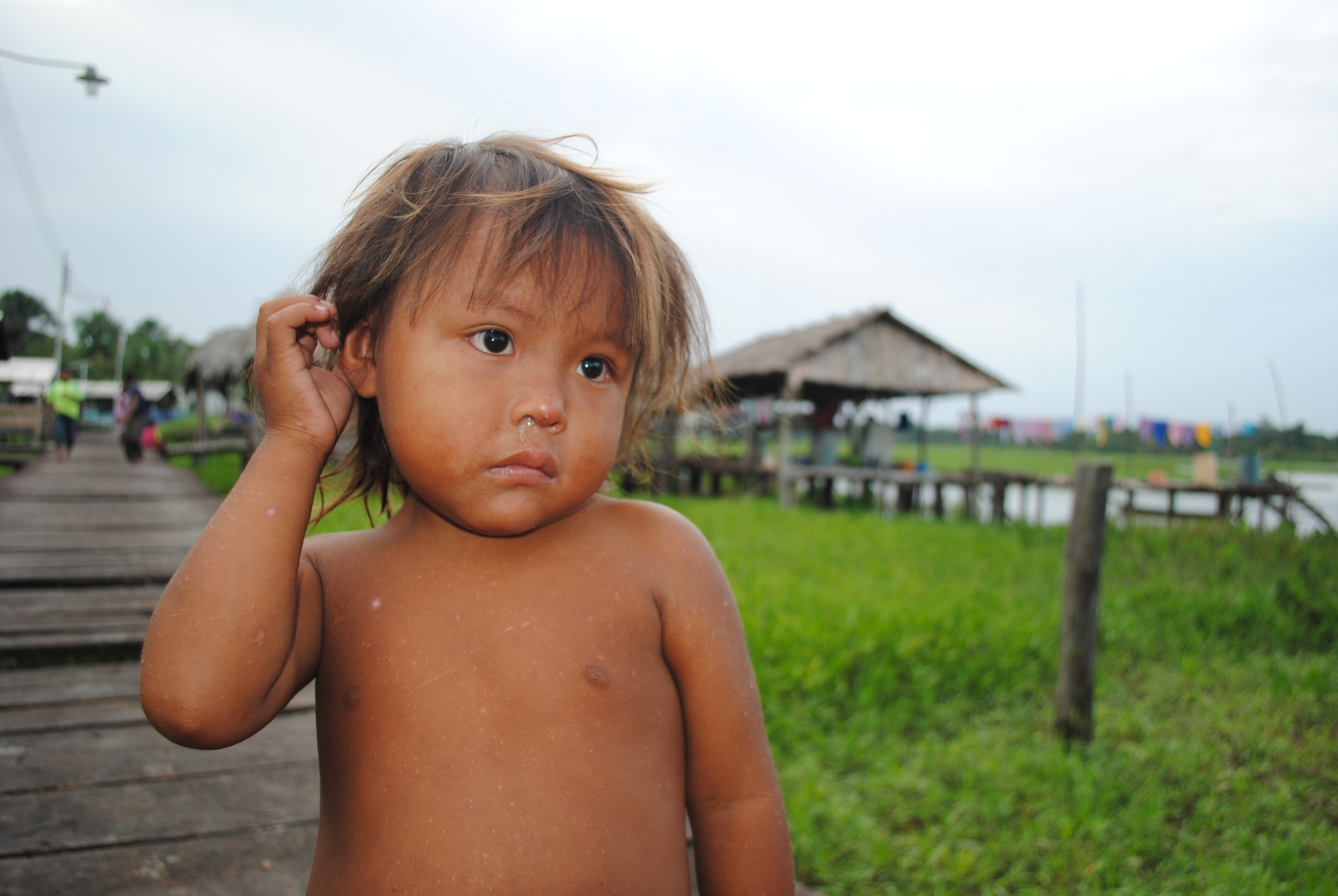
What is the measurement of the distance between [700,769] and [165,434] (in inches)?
1365

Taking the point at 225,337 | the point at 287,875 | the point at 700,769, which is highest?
the point at 225,337

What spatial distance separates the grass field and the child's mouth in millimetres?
2123

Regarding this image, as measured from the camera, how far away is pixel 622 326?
1016mm

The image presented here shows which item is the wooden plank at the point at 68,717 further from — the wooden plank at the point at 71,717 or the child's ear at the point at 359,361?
the child's ear at the point at 359,361

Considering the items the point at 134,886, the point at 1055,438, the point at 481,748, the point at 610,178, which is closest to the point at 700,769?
the point at 481,748

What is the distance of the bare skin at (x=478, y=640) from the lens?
88cm

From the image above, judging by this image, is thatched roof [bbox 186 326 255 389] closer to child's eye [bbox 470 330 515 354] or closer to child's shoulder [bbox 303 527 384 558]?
child's shoulder [bbox 303 527 384 558]

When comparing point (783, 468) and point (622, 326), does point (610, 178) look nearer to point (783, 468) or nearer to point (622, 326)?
point (622, 326)

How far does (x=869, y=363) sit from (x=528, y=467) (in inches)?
561

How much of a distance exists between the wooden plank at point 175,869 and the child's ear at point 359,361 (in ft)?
3.46

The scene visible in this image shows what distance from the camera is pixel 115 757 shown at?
2.09 metres

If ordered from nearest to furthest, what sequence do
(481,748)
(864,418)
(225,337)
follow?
(481,748)
(864,418)
(225,337)

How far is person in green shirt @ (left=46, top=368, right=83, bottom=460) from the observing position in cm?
1469

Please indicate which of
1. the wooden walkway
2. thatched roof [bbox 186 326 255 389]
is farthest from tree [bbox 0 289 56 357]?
the wooden walkway
